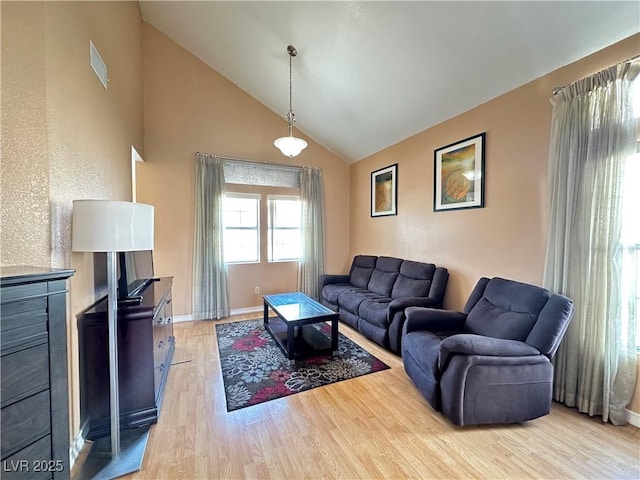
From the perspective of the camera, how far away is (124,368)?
1.80 metres

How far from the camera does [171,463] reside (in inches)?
60.3

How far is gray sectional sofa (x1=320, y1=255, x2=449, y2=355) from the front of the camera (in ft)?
9.73

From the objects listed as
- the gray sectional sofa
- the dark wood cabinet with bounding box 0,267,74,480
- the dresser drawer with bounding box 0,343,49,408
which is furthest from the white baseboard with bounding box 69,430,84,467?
the gray sectional sofa

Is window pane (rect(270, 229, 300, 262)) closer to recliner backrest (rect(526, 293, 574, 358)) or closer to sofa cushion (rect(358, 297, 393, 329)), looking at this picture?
sofa cushion (rect(358, 297, 393, 329))

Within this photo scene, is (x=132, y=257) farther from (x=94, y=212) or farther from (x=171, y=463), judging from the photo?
Answer: (x=171, y=463)

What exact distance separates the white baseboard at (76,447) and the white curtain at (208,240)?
93.7 inches

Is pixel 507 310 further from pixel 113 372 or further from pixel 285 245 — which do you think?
pixel 285 245

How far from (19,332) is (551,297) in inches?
119

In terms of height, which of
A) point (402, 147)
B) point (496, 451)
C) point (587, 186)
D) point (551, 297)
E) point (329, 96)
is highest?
point (329, 96)

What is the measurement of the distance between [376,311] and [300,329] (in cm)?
98

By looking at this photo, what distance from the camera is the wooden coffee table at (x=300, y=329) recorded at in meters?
2.70

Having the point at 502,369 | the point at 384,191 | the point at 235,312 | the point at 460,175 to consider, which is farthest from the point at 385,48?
the point at 235,312

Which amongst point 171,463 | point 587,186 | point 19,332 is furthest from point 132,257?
point 587,186

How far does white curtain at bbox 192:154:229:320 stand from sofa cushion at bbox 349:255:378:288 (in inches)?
84.4
